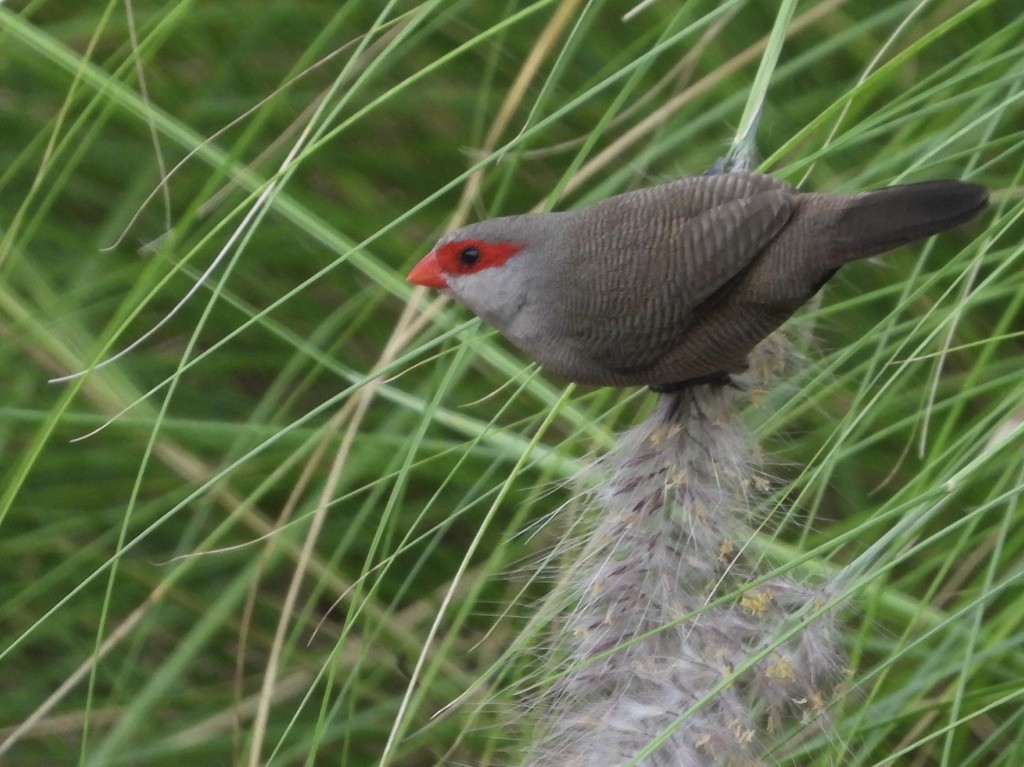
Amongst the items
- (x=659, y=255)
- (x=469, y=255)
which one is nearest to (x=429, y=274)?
(x=469, y=255)

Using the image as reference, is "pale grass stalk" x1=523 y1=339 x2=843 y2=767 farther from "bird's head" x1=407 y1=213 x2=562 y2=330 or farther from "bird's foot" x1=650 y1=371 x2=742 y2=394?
"bird's head" x1=407 y1=213 x2=562 y2=330

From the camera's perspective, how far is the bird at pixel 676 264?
1.04 meters

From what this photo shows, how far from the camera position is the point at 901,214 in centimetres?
101

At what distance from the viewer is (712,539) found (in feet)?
3.82

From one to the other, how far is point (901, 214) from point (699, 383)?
272 mm

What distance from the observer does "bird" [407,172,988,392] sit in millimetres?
1045

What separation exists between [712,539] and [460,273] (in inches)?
14.2

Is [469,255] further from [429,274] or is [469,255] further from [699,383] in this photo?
[699,383]

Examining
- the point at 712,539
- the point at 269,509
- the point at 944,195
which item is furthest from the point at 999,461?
the point at 269,509

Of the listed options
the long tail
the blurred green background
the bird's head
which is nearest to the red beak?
the bird's head

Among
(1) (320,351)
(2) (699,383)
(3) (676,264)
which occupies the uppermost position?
(3) (676,264)

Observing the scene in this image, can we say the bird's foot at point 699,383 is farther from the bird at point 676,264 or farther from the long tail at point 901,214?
the long tail at point 901,214

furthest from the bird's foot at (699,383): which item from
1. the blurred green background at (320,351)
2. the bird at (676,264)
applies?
the blurred green background at (320,351)

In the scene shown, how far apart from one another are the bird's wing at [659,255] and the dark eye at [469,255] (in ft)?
0.40
